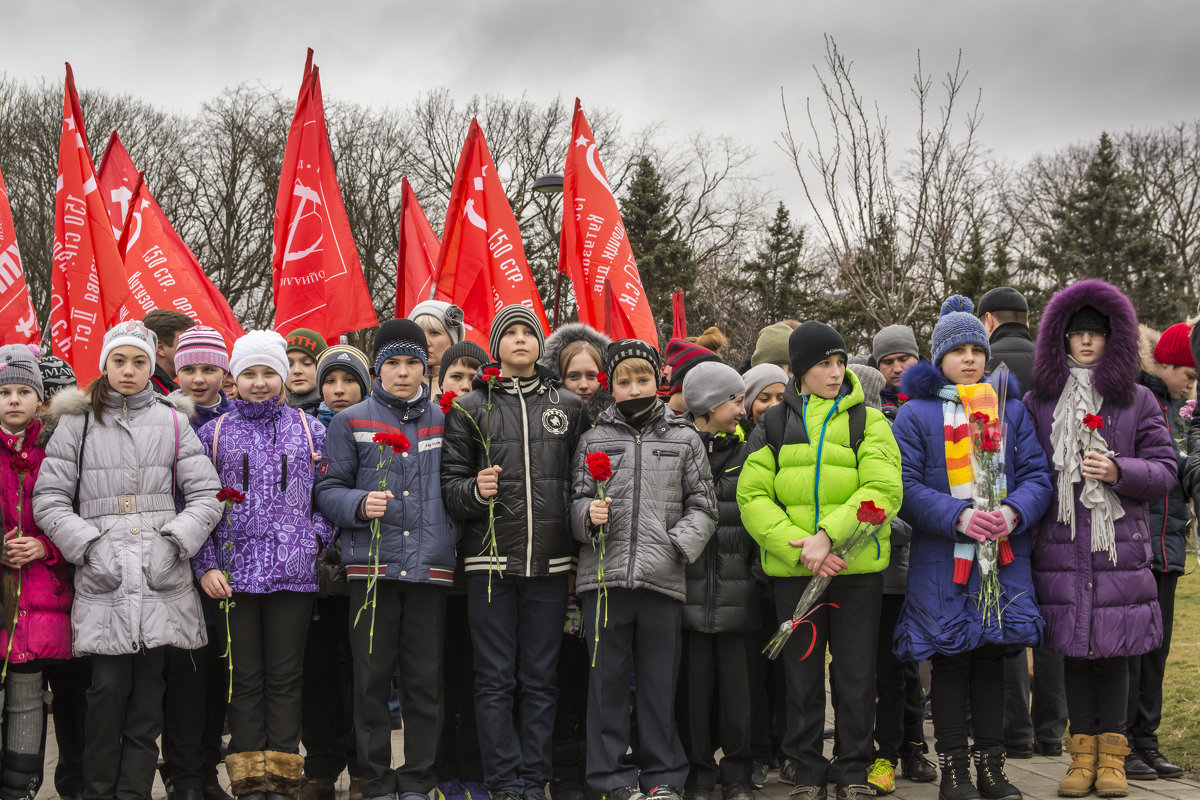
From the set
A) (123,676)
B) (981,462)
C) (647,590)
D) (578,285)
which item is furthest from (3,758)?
(578,285)

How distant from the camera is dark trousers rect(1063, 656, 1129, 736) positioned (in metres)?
4.66

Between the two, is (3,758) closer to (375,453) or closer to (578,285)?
(375,453)

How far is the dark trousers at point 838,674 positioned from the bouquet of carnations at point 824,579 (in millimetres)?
50

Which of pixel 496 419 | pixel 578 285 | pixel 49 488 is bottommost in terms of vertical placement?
pixel 49 488

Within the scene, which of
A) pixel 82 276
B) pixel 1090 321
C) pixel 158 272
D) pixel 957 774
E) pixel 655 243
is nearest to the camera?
pixel 957 774

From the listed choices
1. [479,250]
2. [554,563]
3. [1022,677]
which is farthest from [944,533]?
[479,250]

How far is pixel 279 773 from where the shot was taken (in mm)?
4551

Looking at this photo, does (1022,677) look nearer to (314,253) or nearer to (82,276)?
(314,253)

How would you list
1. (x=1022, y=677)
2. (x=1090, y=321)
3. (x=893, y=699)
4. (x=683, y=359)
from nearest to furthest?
(x=1090, y=321) → (x=893, y=699) → (x=1022, y=677) → (x=683, y=359)

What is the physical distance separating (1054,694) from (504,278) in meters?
5.38

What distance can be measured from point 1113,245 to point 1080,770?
31890mm

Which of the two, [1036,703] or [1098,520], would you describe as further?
[1036,703]

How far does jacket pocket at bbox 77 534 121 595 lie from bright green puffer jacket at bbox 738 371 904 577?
2.78 metres

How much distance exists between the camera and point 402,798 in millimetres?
4477
